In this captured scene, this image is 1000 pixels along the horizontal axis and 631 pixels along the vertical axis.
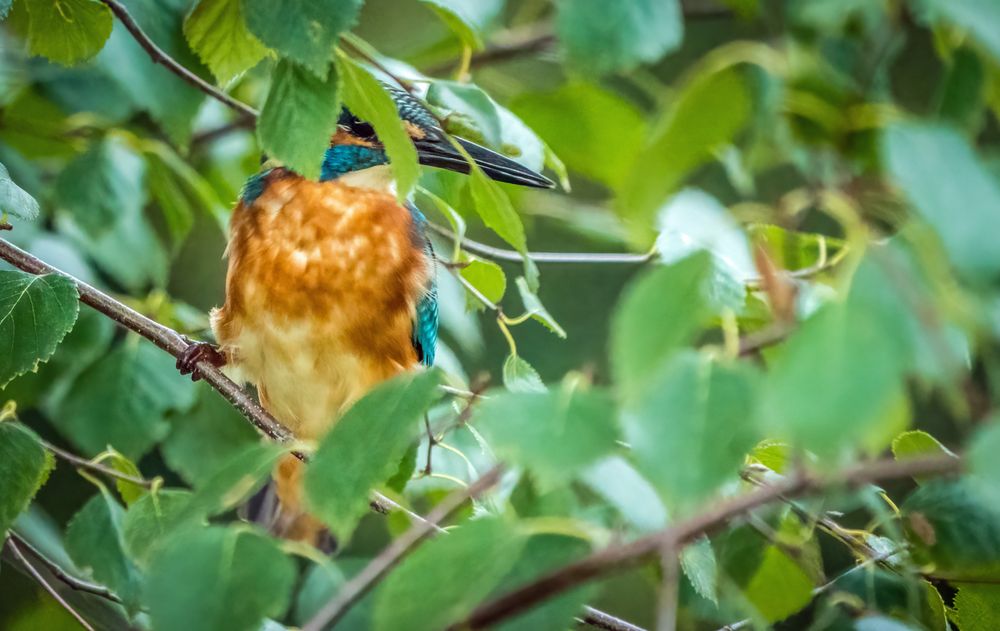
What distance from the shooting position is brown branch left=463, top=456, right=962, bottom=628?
1.76 ft

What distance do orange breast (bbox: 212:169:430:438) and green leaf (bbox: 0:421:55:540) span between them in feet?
2.09

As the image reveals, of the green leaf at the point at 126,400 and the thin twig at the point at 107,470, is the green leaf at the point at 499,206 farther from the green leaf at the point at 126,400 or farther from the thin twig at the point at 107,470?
the green leaf at the point at 126,400

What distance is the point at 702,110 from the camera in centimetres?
62

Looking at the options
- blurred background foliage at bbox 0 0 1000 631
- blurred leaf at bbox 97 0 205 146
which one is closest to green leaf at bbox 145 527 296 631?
blurred background foliage at bbox 0 0 1000 631

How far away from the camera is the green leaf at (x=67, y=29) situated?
1101 mm

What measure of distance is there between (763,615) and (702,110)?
50 cm

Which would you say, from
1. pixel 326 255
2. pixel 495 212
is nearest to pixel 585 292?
pixel 326 255

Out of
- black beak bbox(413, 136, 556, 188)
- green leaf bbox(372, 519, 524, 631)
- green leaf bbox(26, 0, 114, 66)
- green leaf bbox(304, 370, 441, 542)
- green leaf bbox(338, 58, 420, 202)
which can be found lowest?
black beak bbox(413, 136, 556, 188)

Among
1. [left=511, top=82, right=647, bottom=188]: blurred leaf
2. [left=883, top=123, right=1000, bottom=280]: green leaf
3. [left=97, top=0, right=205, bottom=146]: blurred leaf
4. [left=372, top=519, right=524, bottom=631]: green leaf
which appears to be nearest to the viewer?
[left=883, top=123, right=1000, bottom=280]: green leaf

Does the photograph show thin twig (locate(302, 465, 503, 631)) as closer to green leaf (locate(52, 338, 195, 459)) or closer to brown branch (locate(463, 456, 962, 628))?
brown branch (locate(463, 456, 962, 628))

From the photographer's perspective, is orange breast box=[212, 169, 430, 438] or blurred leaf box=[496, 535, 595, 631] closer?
blurred leaf box=[496, 535, 595, 631]

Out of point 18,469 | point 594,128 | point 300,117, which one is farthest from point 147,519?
point 594,128

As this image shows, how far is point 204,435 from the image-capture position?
1.64 meters

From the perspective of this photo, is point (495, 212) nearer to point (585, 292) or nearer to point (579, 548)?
point (579, 548)
